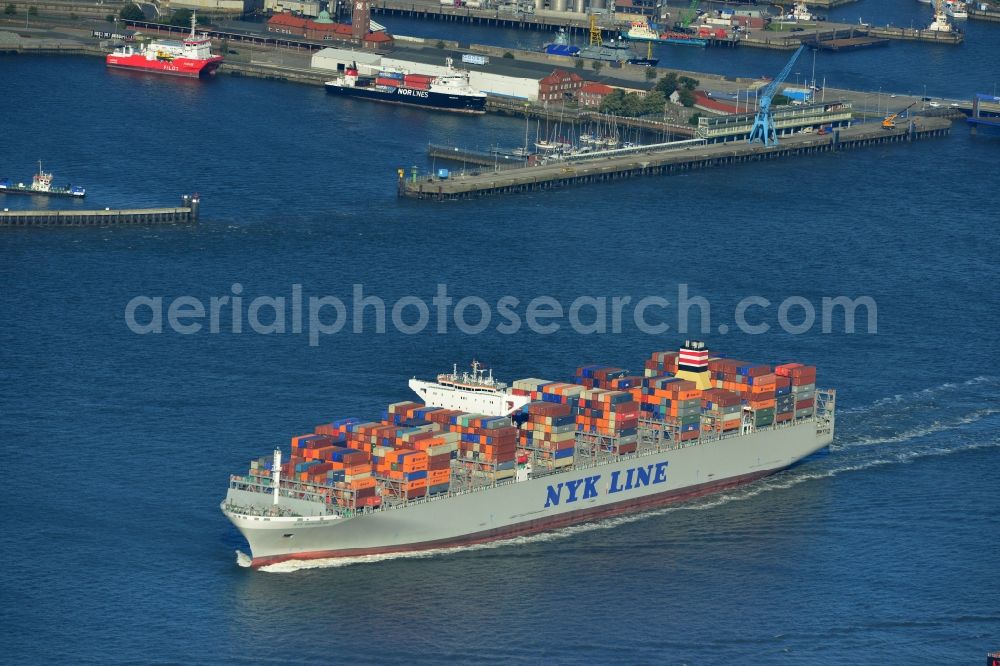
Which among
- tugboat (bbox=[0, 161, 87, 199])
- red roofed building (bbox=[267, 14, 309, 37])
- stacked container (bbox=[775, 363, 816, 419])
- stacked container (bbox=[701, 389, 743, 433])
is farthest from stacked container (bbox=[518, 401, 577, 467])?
red roofed building (bbox=[267, 14, 309, 37])

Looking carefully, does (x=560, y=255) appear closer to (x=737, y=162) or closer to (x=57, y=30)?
(x=737, y=162)

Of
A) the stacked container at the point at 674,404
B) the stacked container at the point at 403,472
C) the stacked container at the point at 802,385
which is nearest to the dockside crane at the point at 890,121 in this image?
the stacked container at the point at 802,385

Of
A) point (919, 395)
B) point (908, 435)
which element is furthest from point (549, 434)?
point (919, 395)

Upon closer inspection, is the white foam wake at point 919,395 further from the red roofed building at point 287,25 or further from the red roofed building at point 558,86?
the red roofed building at point 287,25

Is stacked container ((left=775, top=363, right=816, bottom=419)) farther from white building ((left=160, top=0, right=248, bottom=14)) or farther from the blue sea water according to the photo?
white building ((left=160, top=0, right=248, bottom=14))

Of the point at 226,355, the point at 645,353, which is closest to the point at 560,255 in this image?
the point at 645,353
